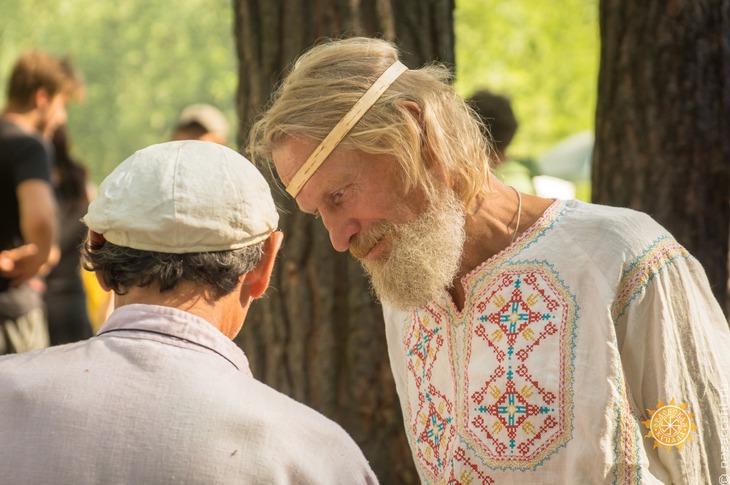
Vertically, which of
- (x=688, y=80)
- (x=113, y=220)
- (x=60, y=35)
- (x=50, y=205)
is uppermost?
(x=113, y=220)

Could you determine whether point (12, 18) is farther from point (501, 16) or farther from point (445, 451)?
point (445, 451)

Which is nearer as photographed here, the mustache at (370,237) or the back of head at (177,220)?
the back of head at (177,220)

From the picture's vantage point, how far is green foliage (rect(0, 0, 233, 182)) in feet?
97.7

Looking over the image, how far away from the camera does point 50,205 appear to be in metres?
4.90

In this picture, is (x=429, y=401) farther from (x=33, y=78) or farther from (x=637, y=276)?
(x=33, y=78)

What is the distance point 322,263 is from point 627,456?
1.86m

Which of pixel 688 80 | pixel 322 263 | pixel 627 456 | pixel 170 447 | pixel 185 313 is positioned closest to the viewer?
pixel 170 447

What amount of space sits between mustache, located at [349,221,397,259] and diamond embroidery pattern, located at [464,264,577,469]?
0.32 m

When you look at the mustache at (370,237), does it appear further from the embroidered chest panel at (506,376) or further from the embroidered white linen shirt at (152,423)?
the embroidered white linen shirt at (152,423)

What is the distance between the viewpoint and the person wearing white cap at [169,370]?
169cm

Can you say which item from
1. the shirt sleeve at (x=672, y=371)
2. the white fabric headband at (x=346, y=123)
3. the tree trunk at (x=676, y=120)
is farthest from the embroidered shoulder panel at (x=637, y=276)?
the tree trunk at (x=676, y=120)

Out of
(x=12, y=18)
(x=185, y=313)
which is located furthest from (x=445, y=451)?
(x=12, y=18)
